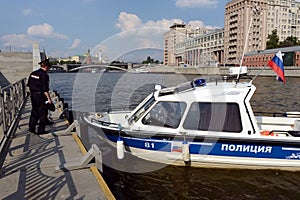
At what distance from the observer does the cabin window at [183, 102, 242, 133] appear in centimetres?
735

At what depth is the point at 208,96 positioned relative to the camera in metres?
7.52

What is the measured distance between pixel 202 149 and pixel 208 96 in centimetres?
154

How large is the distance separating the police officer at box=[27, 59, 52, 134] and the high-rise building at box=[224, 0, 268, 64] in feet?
346

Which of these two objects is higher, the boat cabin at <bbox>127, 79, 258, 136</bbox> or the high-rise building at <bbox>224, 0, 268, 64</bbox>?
the high-rise building at <bbox>224, 0, 268, 64</bbox>

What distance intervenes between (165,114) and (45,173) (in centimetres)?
375

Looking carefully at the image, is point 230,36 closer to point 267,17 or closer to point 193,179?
point 267,17

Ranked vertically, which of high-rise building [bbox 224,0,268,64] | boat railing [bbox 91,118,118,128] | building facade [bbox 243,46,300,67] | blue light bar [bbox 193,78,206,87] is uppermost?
high-rise building [bbox 224,0,268,64]

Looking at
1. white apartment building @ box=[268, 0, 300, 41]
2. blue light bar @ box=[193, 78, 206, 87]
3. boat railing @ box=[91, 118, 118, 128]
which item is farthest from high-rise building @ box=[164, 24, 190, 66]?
white apartment building @ box=[268, 0, 300, 41]

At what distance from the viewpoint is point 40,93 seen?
25.7ft

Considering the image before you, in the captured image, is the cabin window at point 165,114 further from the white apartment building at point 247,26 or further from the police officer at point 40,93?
the white apartment building at point 247,26

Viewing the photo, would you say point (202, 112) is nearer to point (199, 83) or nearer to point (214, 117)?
point (214, 117)

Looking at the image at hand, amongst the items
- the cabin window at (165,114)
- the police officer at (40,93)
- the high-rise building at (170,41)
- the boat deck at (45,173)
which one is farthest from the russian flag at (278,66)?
the police officer at (40,93)

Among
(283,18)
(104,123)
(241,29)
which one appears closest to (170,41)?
(104,123)

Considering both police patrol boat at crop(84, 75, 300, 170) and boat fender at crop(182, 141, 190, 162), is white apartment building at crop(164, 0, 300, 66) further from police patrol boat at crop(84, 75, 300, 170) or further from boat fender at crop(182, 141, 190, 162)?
boat fender at crop(182, 141, 190, 162)
